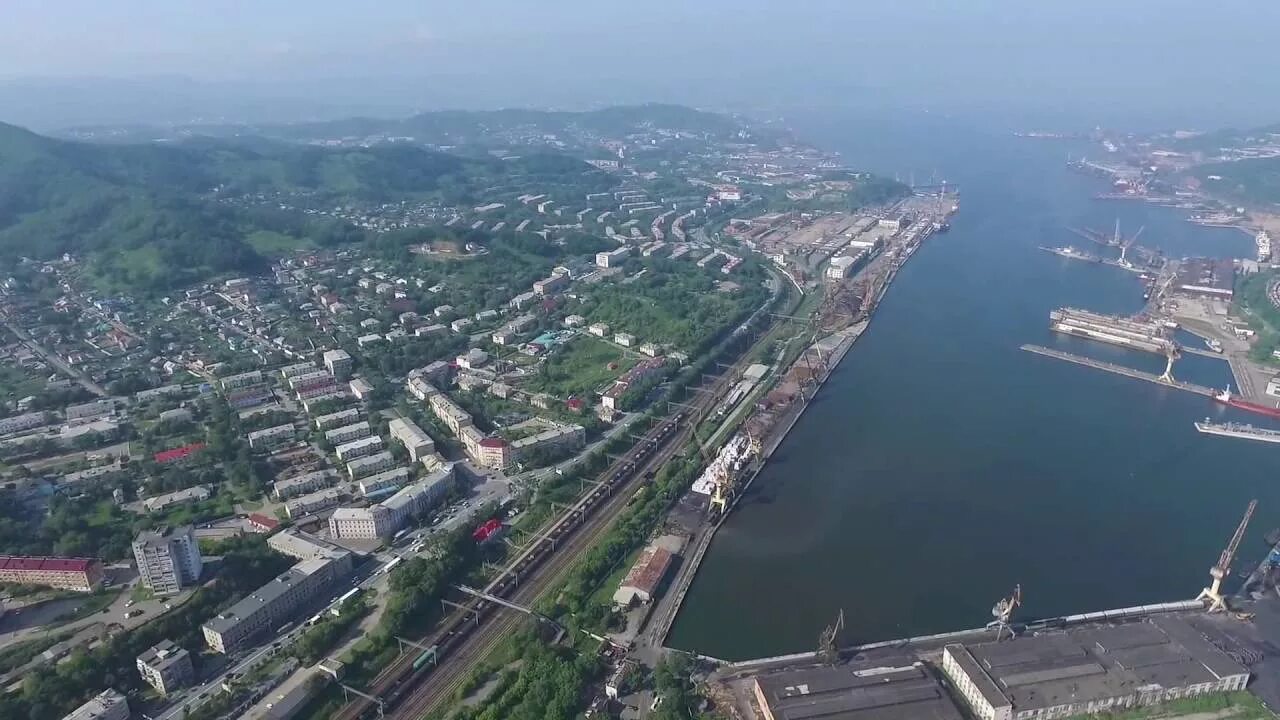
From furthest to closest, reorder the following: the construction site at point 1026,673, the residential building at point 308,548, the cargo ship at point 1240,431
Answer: the cargo ship at point 1240,431
the residential building at point 308,548
the construction site at point 1026,673

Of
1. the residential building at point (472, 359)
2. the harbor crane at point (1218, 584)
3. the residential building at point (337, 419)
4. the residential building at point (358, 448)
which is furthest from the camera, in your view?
the residential building at point (472, 359)

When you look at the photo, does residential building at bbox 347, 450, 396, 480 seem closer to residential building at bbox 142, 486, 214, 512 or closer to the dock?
residential building at bbox 142, 486, 214, 512

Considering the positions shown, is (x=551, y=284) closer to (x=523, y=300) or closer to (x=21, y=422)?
(x=523, y=300)

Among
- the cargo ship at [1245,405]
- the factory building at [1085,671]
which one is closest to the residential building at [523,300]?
the factory building at [1085,671]

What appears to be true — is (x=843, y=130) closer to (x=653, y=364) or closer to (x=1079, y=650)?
(x=653, y=364)

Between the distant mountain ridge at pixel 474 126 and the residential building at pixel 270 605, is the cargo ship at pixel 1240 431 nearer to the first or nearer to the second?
the residential building at pixel 270 605

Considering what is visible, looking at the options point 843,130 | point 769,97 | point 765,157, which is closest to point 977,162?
point 765,157
